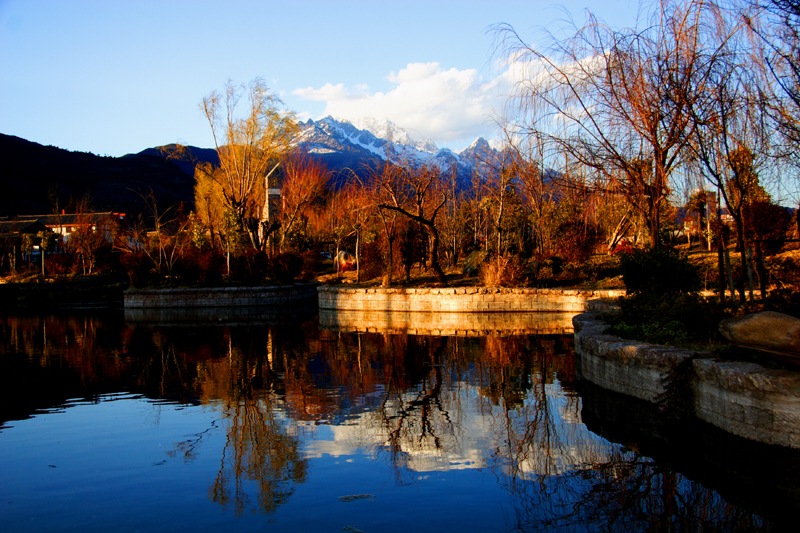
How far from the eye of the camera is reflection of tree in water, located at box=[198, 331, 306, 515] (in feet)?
18.7

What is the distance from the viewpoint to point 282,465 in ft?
21.2

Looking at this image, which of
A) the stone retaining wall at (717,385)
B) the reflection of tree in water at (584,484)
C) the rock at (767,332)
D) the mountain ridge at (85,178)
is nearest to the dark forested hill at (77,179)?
the mountain ridge at (85,178)

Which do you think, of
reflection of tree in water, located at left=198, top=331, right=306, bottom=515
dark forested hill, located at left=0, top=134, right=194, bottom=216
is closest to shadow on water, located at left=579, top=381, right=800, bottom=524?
reflection of tree in water, located at left=198, top=331, right=306, bottom=515

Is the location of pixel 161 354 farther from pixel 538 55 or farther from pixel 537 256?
pixel 537 256

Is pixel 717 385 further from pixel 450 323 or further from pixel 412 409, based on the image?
pixel 450 323

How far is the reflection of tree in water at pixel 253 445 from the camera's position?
5.71 metres

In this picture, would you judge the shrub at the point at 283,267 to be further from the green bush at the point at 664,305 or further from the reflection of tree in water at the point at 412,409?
the green bush at the point at 664,305

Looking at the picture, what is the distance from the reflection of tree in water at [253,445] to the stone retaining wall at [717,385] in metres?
4.03

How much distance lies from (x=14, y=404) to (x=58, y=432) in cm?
236

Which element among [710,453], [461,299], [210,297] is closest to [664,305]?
[710,453]

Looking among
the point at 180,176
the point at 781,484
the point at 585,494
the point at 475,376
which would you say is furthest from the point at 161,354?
the point at 180,176

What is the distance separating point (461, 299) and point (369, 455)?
1658 centimetres

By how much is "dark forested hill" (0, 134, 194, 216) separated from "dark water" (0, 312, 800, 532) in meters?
78.1

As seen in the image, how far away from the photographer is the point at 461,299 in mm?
23203
